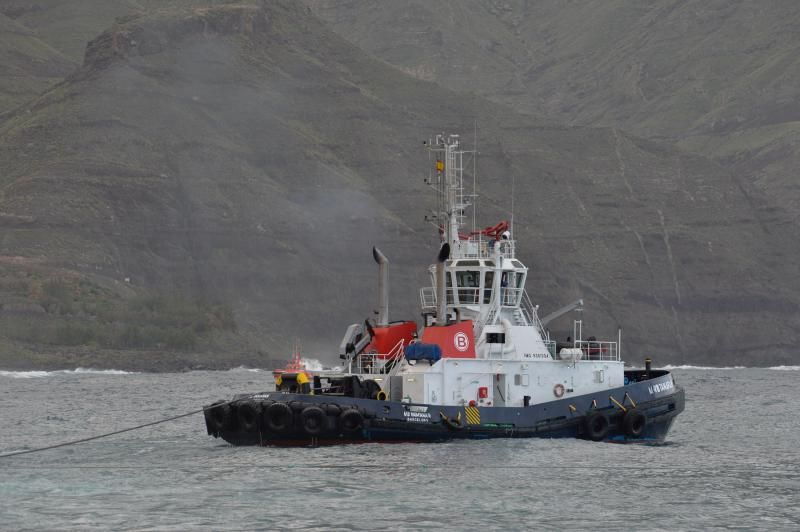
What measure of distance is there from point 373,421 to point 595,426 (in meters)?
7.02

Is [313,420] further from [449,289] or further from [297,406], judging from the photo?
[449,289]

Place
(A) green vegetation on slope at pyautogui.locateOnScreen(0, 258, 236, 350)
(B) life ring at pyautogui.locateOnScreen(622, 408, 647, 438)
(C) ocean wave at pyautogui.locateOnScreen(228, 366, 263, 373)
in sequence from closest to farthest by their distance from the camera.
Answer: (B) life ring at pyautogui.locateOnScreen(622, 408, 647, 438) < (C) ocean wave at pyautogui.locateOnScreen(228, 366, 263, 373) < (A) green vegetation on slope at pyautogui.locateOnScreen(0, 258, 236, 350)

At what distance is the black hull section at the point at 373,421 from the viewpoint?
43.8m

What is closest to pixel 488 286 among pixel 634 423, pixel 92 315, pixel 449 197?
pixel 449 197

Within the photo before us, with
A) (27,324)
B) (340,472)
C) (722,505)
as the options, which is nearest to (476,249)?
(340,472)

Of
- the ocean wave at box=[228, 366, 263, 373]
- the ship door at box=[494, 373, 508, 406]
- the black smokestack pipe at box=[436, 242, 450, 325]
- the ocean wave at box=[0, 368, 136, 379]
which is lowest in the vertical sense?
the ship door at box=[494, 373, 508, 406]

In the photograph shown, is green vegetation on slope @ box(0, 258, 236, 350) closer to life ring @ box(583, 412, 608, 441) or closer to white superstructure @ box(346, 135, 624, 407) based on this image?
white superstructure @ box(346, 135, 624, 407)

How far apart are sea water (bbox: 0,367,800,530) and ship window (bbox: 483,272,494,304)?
4930 mm

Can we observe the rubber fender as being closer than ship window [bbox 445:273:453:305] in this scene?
Yes

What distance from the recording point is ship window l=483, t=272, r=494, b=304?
155 ft

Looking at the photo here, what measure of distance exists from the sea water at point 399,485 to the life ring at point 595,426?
404 mm

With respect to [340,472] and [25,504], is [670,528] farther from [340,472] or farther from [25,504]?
[25,504]

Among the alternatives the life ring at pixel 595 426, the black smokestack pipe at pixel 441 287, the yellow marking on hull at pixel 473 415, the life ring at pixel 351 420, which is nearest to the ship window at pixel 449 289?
the black smokestack pipe at pixel 441 287

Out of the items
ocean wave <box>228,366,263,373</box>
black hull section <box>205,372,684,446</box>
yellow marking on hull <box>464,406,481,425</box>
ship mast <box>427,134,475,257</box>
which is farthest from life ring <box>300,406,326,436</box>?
ocean wave <box>228,366,263,373</box>
